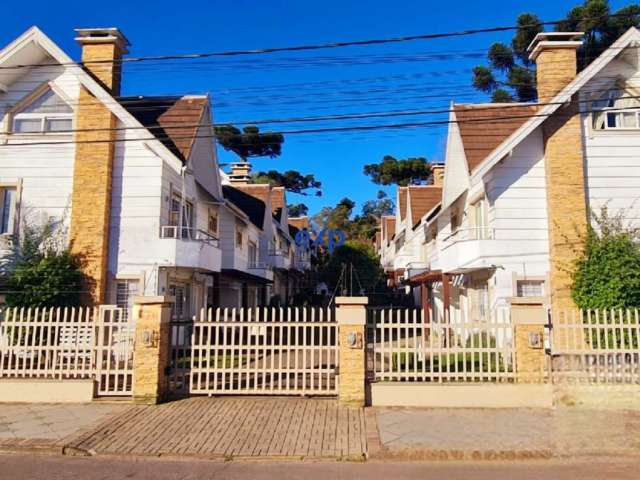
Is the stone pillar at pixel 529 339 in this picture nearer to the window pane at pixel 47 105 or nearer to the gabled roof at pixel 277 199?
the window pane at pixel 47 105

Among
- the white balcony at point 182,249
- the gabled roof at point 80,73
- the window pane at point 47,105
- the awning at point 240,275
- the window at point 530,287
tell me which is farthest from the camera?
the awning at point 240,275

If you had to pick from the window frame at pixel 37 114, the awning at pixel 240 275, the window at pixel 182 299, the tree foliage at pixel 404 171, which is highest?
the tree foliage at pixel 404 171

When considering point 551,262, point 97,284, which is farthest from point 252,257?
point 551,262

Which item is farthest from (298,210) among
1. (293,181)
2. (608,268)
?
(608,268)

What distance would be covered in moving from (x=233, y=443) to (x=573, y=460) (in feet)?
15.0

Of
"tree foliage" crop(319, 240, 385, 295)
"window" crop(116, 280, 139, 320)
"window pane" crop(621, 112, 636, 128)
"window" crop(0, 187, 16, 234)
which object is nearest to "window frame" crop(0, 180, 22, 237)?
"window" crop(0, 187, 16, 234)

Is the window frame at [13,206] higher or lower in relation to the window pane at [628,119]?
lower

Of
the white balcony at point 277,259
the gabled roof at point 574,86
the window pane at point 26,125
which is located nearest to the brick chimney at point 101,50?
the window pane at point 26,125

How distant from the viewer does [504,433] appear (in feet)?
26.0

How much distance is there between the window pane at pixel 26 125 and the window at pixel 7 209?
6.00 ft

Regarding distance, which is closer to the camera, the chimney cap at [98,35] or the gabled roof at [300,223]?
the chimney cap at [98,35]

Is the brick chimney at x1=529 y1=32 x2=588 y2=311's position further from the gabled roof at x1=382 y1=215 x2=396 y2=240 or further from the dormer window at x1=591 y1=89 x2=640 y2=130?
the gabled roof at x1=382 y1=215 x2=396 y2=240

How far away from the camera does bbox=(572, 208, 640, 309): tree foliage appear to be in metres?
12.8

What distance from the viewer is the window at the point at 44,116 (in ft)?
52.0
